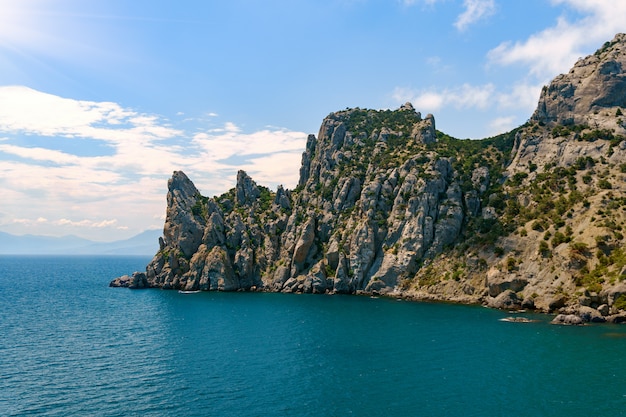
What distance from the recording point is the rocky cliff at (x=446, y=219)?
118 meters

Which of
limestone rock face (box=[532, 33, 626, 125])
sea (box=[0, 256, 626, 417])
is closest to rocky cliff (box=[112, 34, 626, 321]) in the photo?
limestone rock face (box=[532, 33, 626, 125])

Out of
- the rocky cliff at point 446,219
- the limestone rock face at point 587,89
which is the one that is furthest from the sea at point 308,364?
the limestone rock face at point 587,89

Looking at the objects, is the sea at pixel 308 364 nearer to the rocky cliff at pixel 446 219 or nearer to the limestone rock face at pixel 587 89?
the rocky cliff at pixel 446 219

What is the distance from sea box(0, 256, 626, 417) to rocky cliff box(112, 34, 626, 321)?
1724 centimetres

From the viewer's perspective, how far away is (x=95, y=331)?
3784 inches

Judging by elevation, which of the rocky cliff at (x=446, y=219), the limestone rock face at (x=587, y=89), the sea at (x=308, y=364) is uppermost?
the limestone rock face at (x=587, y=89)

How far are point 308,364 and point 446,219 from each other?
90.9 m

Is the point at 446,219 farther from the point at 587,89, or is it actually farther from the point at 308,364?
the point at 308,364

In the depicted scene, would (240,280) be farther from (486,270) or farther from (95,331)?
(486,270)

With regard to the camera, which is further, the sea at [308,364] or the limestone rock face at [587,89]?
the limestone rock face at [587,89]

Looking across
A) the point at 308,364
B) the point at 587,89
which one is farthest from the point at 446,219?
the point at 308,364

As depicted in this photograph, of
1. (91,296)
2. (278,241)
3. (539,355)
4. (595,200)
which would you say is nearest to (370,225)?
(278,241)

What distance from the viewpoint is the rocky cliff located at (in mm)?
118238

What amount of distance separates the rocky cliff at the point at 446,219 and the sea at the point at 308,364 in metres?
17.2
